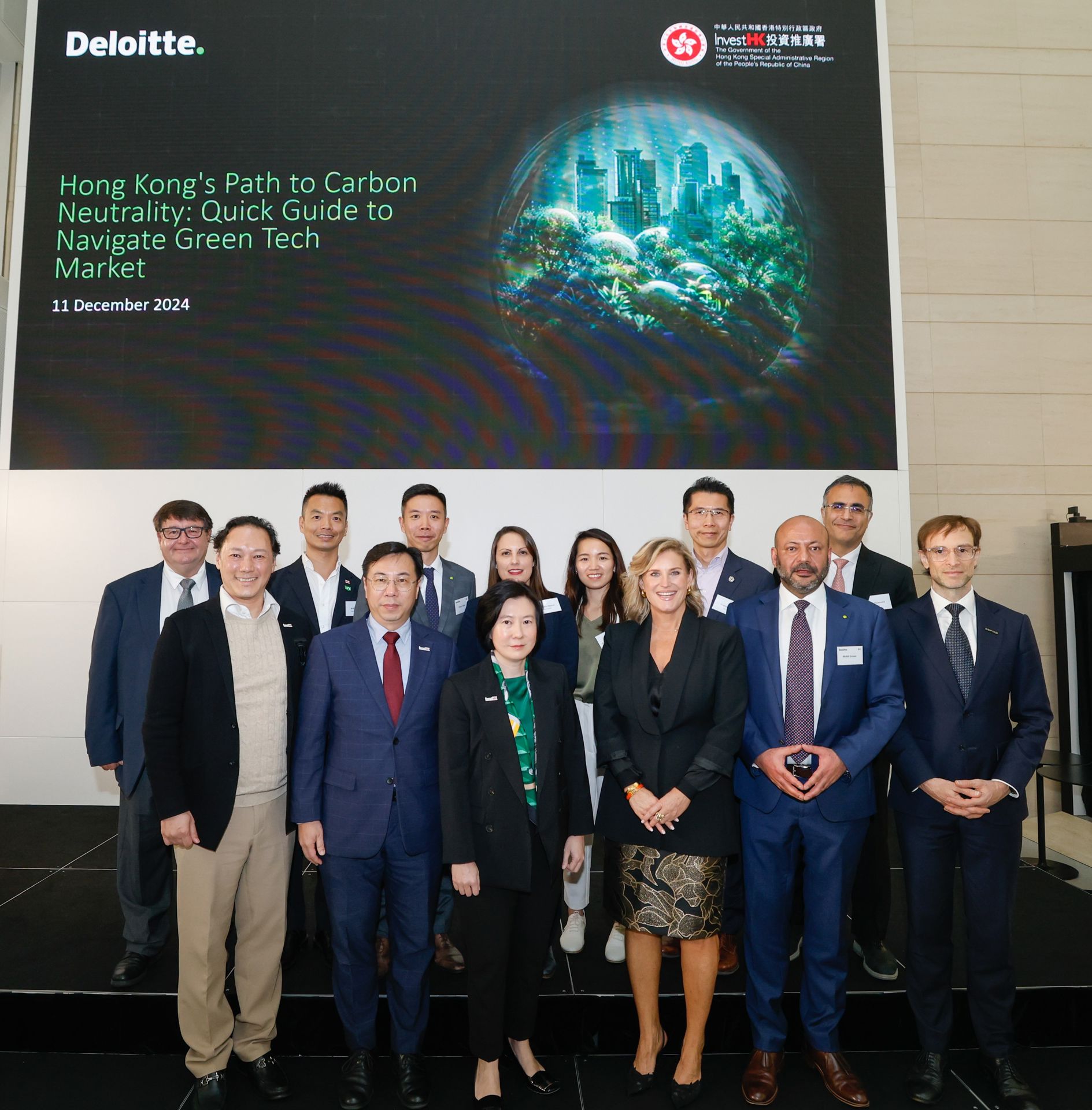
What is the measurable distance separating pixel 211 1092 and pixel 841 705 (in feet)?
7.25

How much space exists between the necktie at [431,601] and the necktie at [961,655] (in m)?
1.94

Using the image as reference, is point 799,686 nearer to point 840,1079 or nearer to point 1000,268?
point 840,1079

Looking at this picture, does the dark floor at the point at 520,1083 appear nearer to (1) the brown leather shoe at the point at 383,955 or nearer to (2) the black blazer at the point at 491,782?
(1) the brown leather shoe at the point at 383,955

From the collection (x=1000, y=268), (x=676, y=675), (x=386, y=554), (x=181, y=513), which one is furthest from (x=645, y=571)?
(x=1000, y=268)

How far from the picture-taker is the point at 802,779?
238cm

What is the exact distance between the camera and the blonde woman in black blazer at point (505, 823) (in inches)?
90.5

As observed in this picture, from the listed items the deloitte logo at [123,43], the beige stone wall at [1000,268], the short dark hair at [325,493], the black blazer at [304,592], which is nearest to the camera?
the black blazer at [304,592]

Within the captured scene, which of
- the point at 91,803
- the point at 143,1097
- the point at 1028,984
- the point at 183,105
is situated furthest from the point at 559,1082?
the point at 183,105

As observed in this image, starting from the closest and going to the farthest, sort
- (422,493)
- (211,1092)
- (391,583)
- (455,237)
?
(211,1092) < (391,583) < (422,493) < (455,237)

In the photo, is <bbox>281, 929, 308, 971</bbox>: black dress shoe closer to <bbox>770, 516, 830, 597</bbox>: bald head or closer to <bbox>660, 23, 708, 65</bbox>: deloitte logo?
<bbox>770, 516, 830, 597</bbox>: bald head

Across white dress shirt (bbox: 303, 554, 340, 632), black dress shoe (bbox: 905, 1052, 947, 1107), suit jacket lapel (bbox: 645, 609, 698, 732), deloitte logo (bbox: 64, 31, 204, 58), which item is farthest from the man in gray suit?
deloitte logo (bbox: 64, 31, 204, 58)

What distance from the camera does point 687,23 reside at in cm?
490

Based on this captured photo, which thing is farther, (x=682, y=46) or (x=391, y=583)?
(x=682, y=46)

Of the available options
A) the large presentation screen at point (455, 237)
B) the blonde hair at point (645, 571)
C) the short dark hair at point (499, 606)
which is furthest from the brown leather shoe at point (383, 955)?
the large presentation screen at point (455, 237)
